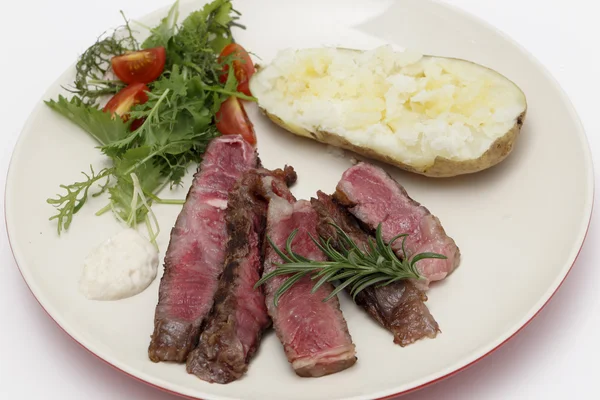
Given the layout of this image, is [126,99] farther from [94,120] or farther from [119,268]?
[119,268]

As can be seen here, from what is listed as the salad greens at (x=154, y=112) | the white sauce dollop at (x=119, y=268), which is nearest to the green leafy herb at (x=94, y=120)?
the salad greens at (x=154, y=112)

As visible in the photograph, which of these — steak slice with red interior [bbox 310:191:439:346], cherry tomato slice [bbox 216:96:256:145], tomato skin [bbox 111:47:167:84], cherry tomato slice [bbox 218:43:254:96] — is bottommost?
steak slice with red interior [bbox 310:191:439:346]

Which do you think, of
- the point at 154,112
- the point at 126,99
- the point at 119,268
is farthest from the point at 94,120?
the point at 119,268

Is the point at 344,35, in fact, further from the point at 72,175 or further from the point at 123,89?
the point at 72,175

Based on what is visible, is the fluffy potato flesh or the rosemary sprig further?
the fluffy potato flesh

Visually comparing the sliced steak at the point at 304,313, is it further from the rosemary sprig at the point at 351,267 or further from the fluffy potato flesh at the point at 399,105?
the fluffy potato flesh at the point at 399,105

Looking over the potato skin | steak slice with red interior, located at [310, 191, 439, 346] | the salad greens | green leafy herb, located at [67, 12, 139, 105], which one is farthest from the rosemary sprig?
green leafy herb, located at [67, 12, 139, 105]

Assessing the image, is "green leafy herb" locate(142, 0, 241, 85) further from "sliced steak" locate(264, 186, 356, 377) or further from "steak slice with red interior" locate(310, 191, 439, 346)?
"steak slice with red interior" locate(310, 191, 439, 346)
